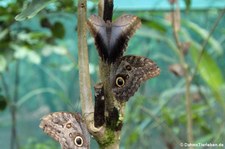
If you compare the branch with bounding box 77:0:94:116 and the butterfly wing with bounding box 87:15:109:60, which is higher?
the butterfly wing with bounding box 87:15:109:60

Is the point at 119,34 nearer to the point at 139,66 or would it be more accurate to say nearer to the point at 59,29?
the point at 139,66

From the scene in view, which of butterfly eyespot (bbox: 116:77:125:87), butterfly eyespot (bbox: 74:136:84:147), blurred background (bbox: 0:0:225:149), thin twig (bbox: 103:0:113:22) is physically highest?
thin twig (bbox: 103:0:113:22)

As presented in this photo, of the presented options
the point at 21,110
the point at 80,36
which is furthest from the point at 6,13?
the point at 21,110

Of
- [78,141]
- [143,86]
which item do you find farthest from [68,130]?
[143,86]

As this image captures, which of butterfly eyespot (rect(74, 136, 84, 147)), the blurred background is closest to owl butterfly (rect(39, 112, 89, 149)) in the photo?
butterfly eyespot (rect(74, 136, 84, 147))

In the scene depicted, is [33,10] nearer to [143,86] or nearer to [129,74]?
[129,74]

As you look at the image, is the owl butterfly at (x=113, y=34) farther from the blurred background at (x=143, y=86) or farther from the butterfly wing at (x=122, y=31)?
the blurred background at (x=143, y=86)

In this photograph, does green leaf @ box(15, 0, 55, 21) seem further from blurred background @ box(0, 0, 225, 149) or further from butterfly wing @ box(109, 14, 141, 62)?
blurred background @ box(0, 0, 225, 149)
